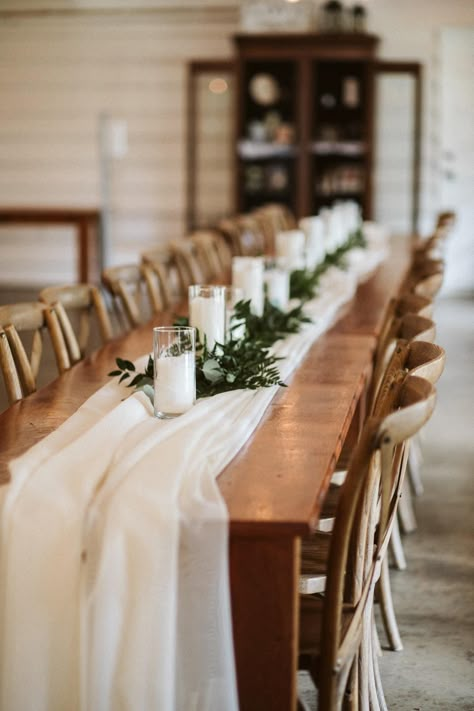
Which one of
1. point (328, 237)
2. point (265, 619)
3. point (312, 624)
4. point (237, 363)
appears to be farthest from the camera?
point (328, 237)

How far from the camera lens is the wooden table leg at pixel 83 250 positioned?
987cm

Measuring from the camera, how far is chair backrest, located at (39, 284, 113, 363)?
323 cm

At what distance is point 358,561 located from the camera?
2086 mm

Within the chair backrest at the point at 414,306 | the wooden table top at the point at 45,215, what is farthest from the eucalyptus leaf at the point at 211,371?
the wooden table top at the point at 45,215

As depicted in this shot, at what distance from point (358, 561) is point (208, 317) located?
811 millimetres

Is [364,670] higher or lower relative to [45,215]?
lower

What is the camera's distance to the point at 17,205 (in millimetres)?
10766

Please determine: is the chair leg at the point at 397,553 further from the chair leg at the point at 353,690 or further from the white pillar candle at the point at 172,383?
the white pillar candle at the point at 172,383

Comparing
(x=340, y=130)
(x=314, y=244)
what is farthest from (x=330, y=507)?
(x=340, y=130)

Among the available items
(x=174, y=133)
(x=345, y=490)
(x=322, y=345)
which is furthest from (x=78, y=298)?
(x=174, y=133)

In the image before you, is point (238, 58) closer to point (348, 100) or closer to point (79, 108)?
point (348, 100)

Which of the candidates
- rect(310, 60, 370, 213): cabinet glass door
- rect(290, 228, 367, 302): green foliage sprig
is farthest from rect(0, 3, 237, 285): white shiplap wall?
rect(290, 228, 367, 302): green foliage sprig

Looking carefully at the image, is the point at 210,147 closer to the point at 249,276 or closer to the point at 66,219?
the point at 66,219

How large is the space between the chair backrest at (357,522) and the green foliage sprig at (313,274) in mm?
2007
